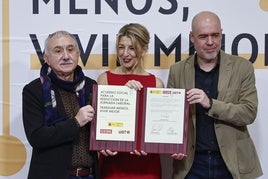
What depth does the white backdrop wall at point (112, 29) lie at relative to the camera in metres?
2.46

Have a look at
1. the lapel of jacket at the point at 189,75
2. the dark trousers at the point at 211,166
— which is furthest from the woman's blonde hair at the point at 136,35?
the dark trousers at the point at 211,166

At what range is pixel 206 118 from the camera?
195 cm

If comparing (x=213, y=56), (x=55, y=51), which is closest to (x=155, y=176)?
(x=213, y=56)

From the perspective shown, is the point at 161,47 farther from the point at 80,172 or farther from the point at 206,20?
the point at 80,172

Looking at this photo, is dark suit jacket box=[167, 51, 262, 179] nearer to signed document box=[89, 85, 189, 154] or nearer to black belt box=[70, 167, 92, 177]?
signed document box=[89, 85, 189, 154]

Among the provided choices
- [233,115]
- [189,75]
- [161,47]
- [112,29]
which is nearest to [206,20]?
[189,75]

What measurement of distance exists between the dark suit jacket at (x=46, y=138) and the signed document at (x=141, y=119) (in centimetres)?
16

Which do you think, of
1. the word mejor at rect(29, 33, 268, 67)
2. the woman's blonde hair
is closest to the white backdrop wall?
the word mejor at rect(29, 33, 268, 67)

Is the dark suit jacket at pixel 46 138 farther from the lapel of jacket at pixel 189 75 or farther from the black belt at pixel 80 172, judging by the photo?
the lapel of jacket at pixel 189 75

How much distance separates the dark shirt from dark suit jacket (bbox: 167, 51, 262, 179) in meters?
0.02

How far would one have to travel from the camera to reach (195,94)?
185cm

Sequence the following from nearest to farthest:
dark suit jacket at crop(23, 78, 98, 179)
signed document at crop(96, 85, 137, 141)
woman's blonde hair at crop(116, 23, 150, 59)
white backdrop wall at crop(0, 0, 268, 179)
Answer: dark suit jacket at crop(23, 78, 98, 179)
signed document at crop(96, 85, 137, 141)
woman's blonde hair at crop(116, 23, 150, 59)
white backdrop wall at crop(0, 0, 268, 179)

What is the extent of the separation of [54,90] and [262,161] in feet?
4.54

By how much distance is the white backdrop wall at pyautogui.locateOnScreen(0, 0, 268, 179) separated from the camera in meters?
2.46
